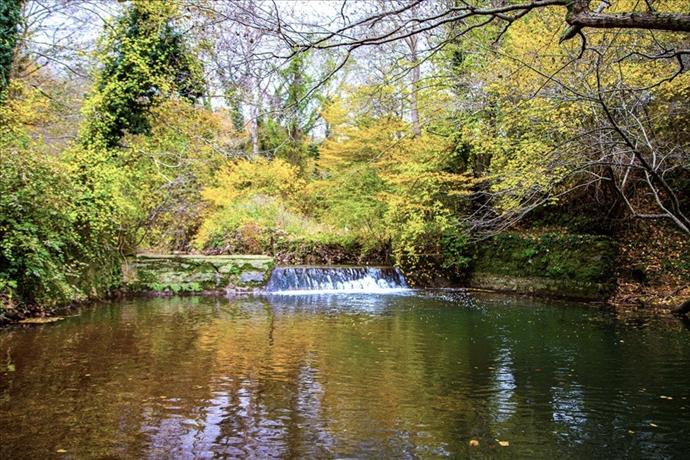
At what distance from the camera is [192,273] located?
498 inches

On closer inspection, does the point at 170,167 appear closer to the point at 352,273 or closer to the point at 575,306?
the point at 352,273

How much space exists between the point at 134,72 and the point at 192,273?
15.3ft

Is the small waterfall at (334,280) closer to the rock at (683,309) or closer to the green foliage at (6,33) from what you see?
the rock at (683,309)

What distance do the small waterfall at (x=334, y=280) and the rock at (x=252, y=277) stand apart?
0.26m

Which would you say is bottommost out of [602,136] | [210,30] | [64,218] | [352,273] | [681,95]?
[352,273]

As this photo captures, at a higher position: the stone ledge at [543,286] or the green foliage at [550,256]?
the green foliage at [550,256]

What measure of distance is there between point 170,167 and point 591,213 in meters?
10.6

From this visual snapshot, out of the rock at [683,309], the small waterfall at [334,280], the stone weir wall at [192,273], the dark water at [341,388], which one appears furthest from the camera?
the small waterfall at [334,280]

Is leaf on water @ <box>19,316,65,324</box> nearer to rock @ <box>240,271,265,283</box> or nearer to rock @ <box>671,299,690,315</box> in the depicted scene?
rock @ <box>240,271,265,283</box>

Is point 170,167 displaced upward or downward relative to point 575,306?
upward

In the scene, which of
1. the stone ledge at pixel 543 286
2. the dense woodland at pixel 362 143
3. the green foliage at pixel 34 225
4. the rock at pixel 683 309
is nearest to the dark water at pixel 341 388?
the green foliage at pixel 34 225

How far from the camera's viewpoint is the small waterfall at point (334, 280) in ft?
43.9

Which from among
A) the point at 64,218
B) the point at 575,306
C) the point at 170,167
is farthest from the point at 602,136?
the point at 170,167

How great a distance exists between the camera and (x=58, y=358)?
19.1 ft
